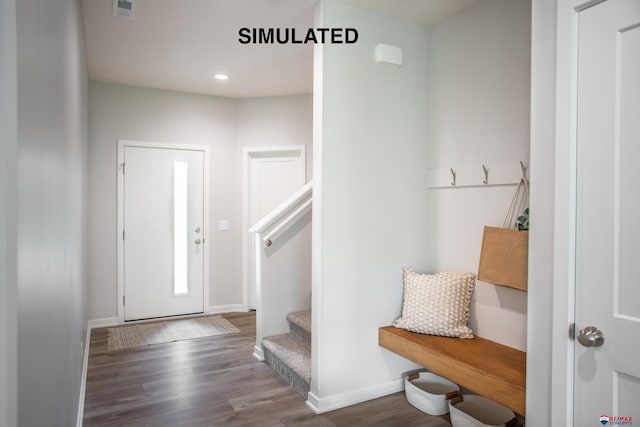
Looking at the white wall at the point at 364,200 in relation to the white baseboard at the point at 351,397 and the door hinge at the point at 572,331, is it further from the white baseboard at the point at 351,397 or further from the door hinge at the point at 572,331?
the door hinge at the point at 572,331

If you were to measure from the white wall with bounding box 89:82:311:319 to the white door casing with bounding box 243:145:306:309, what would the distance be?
112 mm

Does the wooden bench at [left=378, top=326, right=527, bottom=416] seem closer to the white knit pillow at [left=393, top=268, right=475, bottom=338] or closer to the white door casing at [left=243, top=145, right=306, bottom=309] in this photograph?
the white knit pillow at [left=393, top=268, right=475, bottom=338]

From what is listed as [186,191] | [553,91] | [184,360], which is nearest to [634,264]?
[553,91]

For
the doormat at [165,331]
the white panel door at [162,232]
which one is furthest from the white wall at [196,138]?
the doormat at [165,331]

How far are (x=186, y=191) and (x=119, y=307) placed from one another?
4.96 ft

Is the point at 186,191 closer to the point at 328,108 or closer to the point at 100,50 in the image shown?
the point at 100,50

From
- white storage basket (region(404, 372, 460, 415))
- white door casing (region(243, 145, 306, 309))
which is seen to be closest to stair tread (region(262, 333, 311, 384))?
white storage basket (region(404, 372, 460, 415))

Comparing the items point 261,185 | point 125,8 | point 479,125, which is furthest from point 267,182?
point 479,125

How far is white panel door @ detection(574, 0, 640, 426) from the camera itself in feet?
4.89

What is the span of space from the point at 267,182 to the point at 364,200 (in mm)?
2671

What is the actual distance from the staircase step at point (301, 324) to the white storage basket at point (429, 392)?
87cm

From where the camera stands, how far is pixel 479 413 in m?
2.61

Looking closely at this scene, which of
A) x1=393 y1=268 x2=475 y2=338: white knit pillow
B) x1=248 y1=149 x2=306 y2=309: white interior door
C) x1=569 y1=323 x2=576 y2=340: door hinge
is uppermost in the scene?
x1=248 y1=149 x2=306 y2=309: white interior door

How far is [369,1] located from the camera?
104 inches
